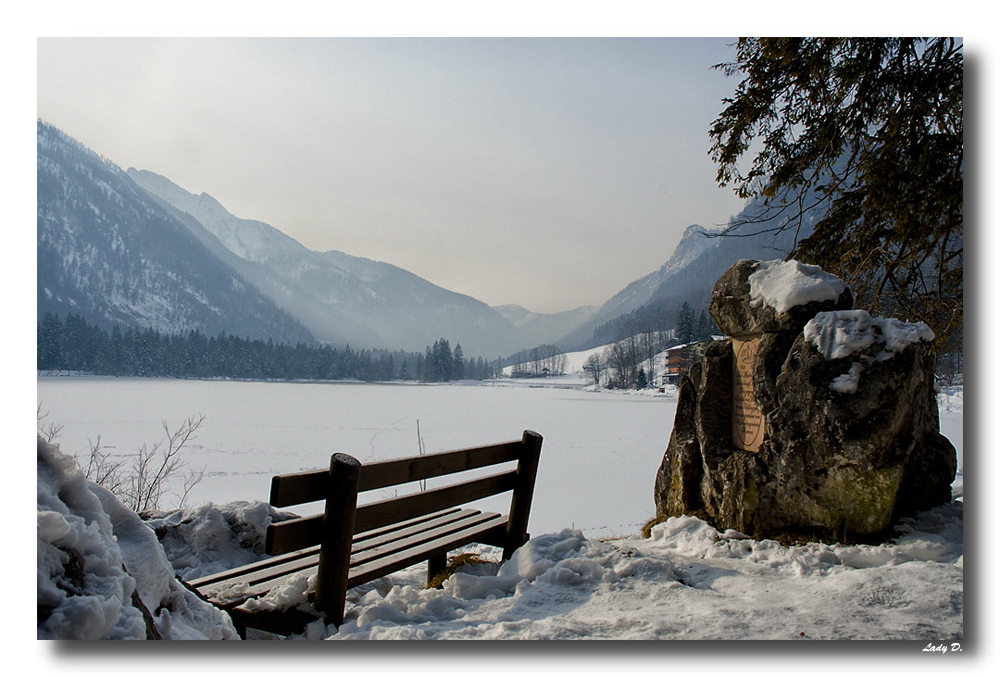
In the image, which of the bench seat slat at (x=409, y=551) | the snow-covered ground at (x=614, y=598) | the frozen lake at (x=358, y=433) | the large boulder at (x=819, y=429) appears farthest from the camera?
the frozen lake at (x=358, y=433)

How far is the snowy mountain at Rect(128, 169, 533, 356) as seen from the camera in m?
8.14

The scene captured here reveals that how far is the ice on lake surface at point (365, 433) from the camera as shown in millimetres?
9328

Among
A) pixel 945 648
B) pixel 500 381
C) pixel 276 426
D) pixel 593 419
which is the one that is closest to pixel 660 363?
pixel 593 419

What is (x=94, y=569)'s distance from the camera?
2.08 metres

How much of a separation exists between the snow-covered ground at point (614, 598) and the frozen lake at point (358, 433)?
2.78 metres

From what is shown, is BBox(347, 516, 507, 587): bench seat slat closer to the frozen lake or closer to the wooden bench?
the wooden bench

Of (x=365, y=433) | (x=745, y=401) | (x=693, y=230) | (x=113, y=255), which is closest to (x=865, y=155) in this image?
(x=693, y=230)

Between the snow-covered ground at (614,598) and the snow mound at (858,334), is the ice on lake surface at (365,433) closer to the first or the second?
the snow mound at (858,334)

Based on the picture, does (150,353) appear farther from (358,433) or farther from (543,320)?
(358,433)

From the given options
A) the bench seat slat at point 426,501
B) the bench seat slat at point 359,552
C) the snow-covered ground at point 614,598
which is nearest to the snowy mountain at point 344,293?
the bench seat slat at point 359,552

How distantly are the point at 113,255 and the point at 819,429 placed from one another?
8036 mm

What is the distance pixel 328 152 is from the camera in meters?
5.36
